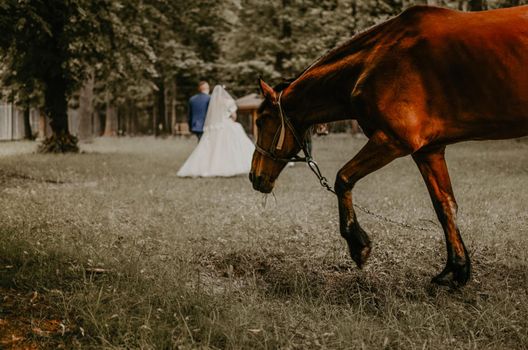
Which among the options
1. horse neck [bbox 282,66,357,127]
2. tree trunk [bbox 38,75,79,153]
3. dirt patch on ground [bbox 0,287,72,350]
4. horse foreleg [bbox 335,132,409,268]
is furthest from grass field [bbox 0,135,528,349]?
tree trunk [bbox 38,75,79,153]

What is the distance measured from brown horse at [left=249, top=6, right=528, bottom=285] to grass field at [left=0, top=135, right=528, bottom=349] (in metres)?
0.58

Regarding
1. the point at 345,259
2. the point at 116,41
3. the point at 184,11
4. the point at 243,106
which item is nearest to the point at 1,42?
the point at 116,41

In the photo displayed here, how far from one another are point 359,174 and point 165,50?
3987 cm

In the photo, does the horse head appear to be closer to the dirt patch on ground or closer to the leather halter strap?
the leather halter strap

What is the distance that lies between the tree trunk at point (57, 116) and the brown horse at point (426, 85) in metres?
18.9

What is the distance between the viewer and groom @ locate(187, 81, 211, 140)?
1681 cm

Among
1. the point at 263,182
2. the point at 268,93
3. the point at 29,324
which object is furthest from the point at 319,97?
the point at 29,324

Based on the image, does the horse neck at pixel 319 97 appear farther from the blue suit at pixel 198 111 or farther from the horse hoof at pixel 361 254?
the blue suit at pixel 198 111

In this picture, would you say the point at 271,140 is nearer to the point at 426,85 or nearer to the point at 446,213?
the point at 426,85

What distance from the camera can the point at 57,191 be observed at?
10.7 metres

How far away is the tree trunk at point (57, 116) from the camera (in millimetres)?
22031

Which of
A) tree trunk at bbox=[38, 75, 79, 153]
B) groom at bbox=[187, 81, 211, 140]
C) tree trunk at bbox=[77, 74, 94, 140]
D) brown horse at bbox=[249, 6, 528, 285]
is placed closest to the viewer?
brown horse at bbox=[249, 6, 528, 285]

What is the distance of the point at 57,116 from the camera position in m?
22.7

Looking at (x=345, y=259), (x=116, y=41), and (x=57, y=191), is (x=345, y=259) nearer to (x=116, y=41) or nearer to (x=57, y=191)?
(x=57, y=191)
